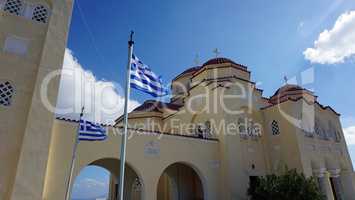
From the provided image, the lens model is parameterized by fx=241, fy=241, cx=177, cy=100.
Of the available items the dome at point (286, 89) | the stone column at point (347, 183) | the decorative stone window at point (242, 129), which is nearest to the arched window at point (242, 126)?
the decorative stone window at point (242, 129)

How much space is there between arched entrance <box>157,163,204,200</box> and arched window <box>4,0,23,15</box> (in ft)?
40.0

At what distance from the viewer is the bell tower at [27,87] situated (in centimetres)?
875

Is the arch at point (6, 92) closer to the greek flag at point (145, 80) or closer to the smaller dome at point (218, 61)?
the greek flag at point (145, 80)

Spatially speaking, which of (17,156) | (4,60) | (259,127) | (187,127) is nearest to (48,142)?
(17,156)

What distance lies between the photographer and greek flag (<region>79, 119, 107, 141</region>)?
32.5 ft

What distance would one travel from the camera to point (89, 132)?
10.1 metres

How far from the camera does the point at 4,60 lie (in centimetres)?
991

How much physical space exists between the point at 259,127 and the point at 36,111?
522 inches

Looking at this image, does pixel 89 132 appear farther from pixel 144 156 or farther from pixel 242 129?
pixel 242 129

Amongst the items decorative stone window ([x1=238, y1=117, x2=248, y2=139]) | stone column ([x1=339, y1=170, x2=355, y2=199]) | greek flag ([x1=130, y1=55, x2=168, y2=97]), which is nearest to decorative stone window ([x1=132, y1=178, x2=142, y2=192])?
decorative stone window ([x1=238, y1=117, x2=248, y2=139])

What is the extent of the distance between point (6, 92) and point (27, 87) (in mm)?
744

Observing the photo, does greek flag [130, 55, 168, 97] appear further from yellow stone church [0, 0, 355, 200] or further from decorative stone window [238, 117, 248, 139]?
decorative stone window [238, 117, 248, 139]

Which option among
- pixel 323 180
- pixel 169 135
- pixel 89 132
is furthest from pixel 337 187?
pixel 89 132

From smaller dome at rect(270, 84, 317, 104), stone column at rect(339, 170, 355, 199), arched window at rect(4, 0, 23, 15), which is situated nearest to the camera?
arched window at rect(4, 0, 23, 15)
